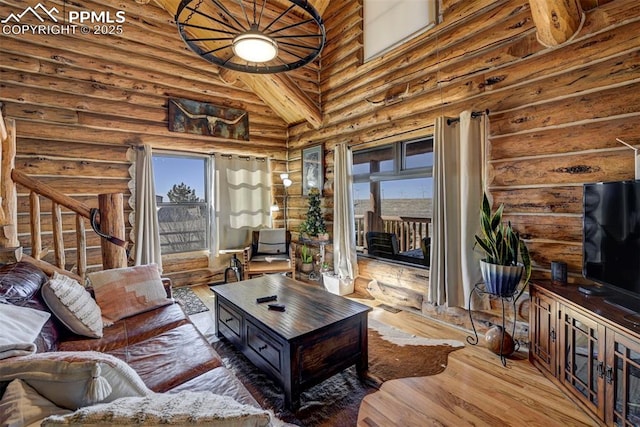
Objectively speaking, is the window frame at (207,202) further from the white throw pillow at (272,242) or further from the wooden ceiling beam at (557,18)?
the wooden ceiling beam at (557,18)

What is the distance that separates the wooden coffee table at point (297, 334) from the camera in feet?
6.10

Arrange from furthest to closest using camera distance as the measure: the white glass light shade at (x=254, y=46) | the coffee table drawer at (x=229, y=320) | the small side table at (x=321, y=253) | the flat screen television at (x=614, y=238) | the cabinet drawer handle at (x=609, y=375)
→ the small side table at (x=321, y=253), the coffee table drawer at (x=229, y=320), the white glass light shade at (x=254, y=46), the flat screen television at (x=614, y=238), the cabinet drawer handle at (x=609, y=375)

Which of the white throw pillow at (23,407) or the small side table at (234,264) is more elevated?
the white throw pillow at (23,407)

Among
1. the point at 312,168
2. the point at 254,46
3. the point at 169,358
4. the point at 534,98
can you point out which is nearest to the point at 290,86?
the point at 312,168

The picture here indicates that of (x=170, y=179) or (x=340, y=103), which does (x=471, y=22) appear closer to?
(x=340, y=103)

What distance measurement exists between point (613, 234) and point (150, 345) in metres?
3.13

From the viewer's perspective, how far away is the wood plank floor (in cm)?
179

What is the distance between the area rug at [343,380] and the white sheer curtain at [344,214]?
4.75 ft

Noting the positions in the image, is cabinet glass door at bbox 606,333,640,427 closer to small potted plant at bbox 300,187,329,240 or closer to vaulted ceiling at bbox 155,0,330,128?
small potted plant at bbox 300,187,329,240

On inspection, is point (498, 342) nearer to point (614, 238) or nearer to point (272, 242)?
point (614, 238)

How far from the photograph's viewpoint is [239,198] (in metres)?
A: 5.09

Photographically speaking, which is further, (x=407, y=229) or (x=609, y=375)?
(x=407, y=229)

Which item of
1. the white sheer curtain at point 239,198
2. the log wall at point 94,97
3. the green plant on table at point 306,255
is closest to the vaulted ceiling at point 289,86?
the log wall at point 94,97

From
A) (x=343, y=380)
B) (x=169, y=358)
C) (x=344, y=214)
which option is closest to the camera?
(x=169, y=358)
